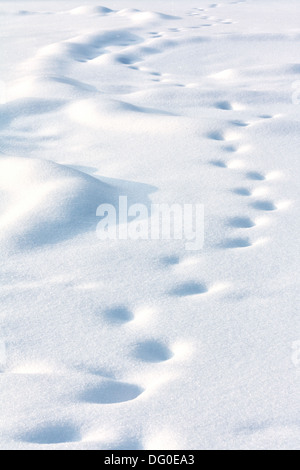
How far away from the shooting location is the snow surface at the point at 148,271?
964mm

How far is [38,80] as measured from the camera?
2881mm

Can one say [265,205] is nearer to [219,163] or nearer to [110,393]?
[219,163]

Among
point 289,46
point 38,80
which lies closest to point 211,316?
point 38,80

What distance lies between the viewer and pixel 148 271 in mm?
1396

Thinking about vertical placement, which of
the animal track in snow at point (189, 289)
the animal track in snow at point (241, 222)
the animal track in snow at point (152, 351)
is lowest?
the animal track in snow at point (152, 351)

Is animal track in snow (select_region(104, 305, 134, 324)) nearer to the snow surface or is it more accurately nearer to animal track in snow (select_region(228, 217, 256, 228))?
the snow surface

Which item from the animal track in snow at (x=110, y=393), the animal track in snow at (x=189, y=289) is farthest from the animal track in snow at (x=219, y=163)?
the animal track in snow at (x=110, y=393)

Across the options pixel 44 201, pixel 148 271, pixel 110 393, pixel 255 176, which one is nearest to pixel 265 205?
pixel 255 176

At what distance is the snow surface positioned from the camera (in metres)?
0.96

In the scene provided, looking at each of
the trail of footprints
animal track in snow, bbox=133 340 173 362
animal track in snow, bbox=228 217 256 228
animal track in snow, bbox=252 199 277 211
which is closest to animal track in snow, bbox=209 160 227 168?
the trail of footprints

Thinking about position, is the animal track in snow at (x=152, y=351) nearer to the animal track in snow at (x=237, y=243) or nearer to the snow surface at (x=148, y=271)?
the snow surface at (x=148, y=271)

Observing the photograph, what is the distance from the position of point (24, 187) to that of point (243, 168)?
724 millimetres
